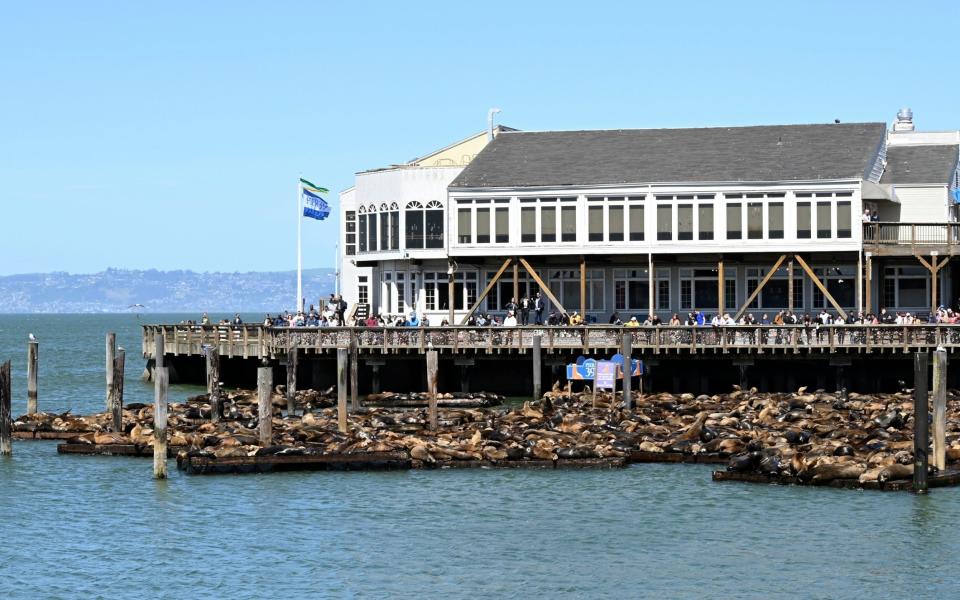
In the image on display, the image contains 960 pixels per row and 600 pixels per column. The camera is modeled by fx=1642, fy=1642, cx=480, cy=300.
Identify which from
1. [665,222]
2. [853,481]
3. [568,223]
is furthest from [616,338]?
[853,481]

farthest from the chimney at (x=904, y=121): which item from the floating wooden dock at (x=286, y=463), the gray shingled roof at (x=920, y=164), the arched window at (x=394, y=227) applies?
the floating wooden dock at (x=286, y=463)

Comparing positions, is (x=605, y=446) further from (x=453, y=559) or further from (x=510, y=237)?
(x=510, y=237)

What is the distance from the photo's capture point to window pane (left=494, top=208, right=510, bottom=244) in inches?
2606

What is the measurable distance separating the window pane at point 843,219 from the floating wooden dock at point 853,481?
26571 mm

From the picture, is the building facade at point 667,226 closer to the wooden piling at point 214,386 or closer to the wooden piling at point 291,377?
the wooden piling at point 291,377

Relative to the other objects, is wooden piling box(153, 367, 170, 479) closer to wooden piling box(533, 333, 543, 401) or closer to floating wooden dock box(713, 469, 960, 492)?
floating wooden dock box(713, 469, 960, 492)

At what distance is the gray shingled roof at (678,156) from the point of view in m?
64.9

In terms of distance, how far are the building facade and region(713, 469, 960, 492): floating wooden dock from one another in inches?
974

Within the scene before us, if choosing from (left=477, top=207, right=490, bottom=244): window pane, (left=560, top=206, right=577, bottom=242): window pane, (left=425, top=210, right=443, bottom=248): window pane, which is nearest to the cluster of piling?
(left=560, top=206, right=577, bottom=242): window pane

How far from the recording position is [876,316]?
63.0 meters

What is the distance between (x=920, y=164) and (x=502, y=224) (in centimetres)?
1903

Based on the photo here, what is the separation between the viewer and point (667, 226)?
64625mm

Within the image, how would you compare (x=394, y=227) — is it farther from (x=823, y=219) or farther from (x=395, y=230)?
(x=823, y=219)

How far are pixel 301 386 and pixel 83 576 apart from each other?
3271cm
